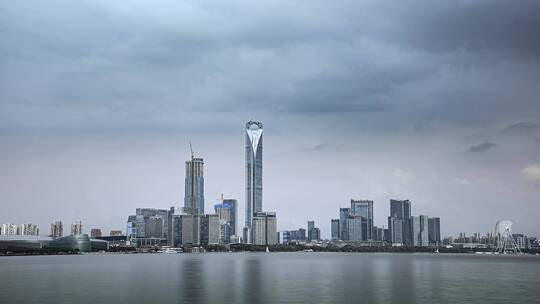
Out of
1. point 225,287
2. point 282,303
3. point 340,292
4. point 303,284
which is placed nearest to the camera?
point 282,303

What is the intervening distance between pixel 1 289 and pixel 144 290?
29.4 m

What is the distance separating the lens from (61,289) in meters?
117

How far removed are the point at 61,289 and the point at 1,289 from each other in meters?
12.0

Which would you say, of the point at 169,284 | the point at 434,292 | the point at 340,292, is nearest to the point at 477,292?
the point at 434,292

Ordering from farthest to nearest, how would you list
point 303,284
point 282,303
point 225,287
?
point 303,284, point 225,287, point 282,303

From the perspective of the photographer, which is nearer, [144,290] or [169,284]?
[144,290]

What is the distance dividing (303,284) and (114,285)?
43.0m

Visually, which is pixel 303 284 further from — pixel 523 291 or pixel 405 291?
pixel 523 291

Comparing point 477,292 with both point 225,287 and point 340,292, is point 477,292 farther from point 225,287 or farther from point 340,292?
point 225,287

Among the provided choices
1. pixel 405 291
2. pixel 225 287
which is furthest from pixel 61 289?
pixel 405 291

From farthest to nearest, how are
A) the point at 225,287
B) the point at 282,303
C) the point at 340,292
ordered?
1. the point at 225,287
2. the point at 340,292
3. the point at 282,303

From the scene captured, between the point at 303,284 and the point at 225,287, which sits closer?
the point at 225,287

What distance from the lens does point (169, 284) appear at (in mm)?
131500

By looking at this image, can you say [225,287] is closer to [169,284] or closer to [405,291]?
[169,284]
